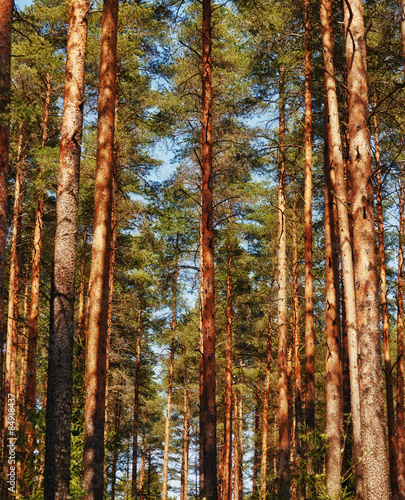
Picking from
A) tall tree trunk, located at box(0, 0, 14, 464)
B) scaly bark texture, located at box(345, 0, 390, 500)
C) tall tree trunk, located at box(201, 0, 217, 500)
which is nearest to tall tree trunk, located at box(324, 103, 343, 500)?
tall tree trunk, located at box(201, 0, 217, 500)

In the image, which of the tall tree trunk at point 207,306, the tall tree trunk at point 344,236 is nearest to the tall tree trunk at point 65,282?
the tall tree trunk at point 207,306

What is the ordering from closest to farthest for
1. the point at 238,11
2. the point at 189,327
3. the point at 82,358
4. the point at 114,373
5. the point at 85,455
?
the point at 85,455 < the point at 82,358 < the point at 238,11 < the point at 114,373 < the point at 189,327

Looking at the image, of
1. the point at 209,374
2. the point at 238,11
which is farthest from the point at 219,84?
the point at 209,374

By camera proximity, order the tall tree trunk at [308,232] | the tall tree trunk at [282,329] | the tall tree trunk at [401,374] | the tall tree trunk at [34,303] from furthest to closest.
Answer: the tall tree trunk at [401,374]
the tall tree trunk at [34,303]
the tall tree trunk at [282,329]
the tall tree trunk at [308,232]

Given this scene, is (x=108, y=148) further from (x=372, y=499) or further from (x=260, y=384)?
(x=260, y=384)

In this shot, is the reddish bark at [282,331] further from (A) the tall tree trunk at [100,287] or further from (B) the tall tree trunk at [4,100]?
(B) the tall tree trunk at [4,100]

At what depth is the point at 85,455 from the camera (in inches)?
293

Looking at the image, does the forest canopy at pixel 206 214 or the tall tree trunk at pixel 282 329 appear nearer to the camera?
the forest canopy at pixel 206 214

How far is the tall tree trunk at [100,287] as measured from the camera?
293 inches

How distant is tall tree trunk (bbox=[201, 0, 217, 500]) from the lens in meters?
9.37

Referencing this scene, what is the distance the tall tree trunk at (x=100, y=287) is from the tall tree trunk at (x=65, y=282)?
112cm

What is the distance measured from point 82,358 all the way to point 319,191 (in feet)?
37.0

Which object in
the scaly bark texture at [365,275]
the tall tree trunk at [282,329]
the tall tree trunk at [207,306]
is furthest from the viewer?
the tall tree trunk at [282,329]

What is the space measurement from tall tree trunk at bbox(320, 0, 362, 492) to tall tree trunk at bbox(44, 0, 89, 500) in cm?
453
